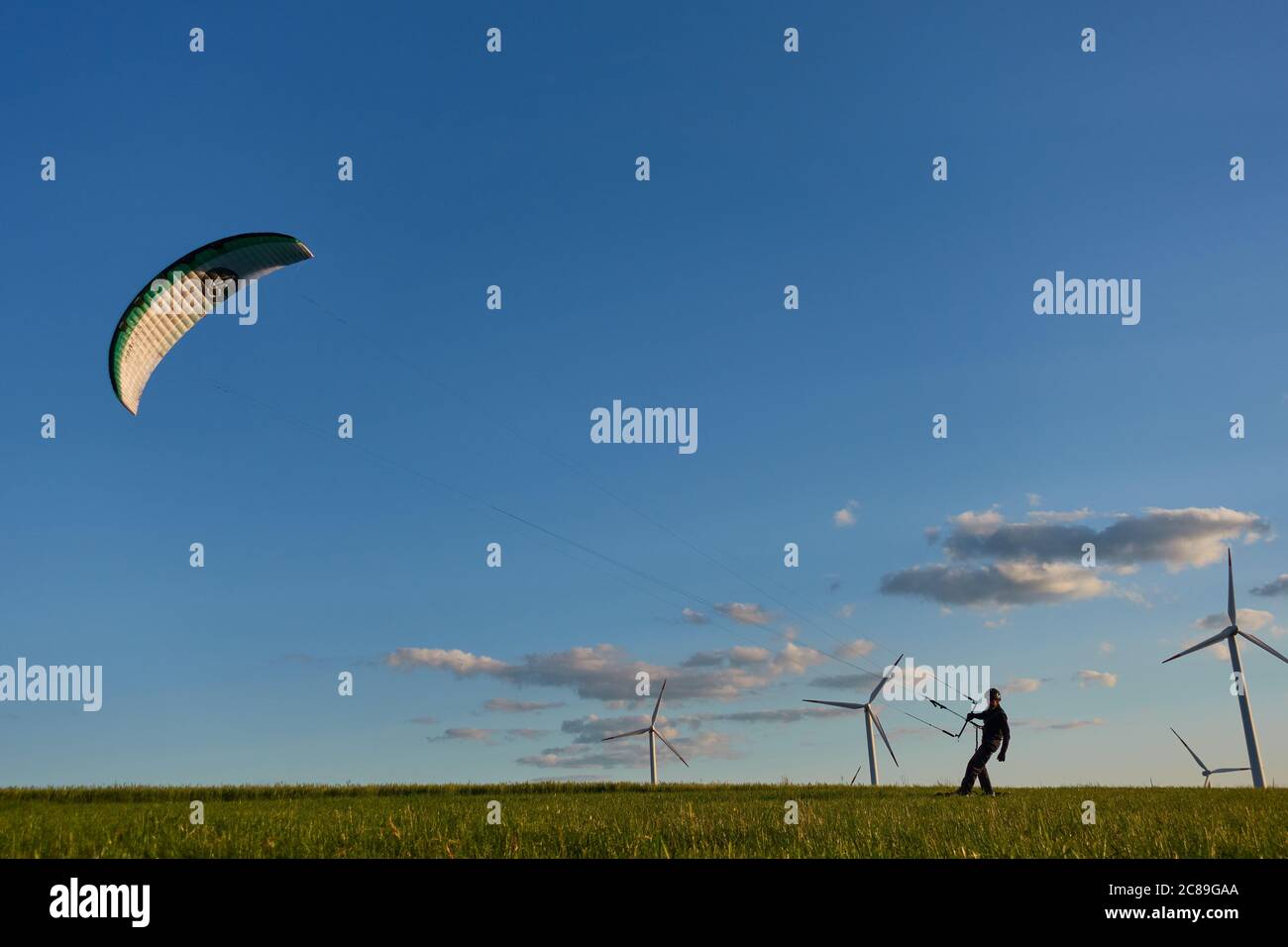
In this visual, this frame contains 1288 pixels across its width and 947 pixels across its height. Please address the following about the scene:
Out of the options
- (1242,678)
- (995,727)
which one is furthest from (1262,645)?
(995,727)

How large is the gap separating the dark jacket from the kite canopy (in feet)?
70.0

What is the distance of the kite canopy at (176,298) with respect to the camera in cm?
2473

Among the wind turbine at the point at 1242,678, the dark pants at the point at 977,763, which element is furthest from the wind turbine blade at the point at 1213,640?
the dark pants at the point at 977,763

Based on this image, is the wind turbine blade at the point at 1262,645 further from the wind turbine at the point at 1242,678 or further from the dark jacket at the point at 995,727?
the dark jacket at the point at 995,727

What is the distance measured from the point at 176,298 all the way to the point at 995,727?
23186mm

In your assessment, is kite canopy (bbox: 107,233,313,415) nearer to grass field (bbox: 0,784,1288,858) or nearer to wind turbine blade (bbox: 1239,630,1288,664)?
grass field (bbox: 0,784,1288,858)

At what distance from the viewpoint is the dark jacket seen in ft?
73.4

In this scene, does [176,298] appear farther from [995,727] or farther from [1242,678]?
[1242,678]

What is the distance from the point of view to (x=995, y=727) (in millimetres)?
22391

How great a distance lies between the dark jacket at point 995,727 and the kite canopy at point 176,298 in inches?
840
